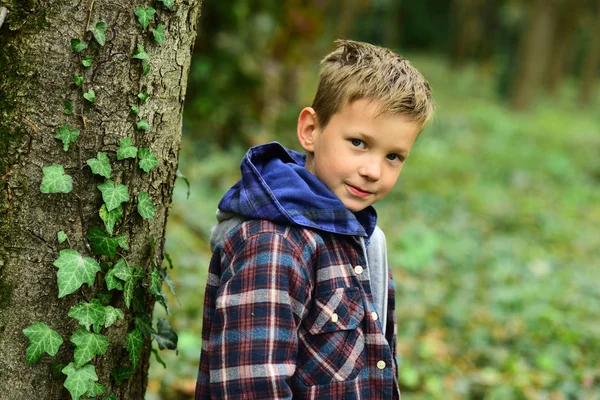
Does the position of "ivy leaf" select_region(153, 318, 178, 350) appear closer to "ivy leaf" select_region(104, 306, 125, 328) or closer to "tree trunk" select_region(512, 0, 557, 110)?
"ivy leaf" select_region(104, 306, 125, 328)

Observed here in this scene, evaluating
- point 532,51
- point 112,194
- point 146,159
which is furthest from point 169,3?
point 532,51

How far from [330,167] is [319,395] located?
0.65m

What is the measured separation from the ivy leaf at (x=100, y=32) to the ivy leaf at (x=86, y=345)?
0.76 meters

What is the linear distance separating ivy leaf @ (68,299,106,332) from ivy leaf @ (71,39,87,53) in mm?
660

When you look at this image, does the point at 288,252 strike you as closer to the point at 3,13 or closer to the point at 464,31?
the point at 3,13

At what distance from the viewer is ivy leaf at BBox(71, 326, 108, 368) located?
1.72 meters

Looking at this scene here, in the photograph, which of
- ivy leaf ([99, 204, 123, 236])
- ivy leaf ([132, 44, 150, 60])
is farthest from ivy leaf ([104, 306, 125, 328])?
ivy leaf ([132, 44, 150, 60])

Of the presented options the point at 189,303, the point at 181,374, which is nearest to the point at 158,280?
the point at 181,374

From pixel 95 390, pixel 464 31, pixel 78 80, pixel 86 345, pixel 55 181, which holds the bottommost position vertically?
pixel 95 390

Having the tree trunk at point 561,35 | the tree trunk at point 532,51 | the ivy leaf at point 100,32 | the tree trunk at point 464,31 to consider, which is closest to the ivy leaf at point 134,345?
the ivy leaf at point 100,32

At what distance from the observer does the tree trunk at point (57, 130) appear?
5.25 feet

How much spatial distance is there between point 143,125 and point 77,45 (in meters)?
Answer: 0.27

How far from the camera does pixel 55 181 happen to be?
162 centimetres

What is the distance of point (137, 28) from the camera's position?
1678mm
